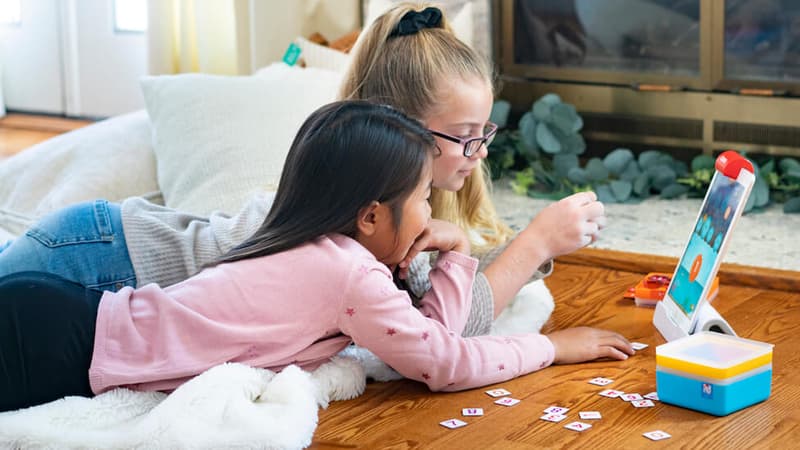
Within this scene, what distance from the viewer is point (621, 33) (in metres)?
3.37

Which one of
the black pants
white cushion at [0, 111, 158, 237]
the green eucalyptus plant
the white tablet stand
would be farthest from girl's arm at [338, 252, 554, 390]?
the green eucalyptus plant

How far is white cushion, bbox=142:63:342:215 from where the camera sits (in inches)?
92.1

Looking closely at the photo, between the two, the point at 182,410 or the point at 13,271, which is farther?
the point at 13,271

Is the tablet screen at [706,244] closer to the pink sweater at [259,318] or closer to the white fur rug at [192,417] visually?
the pink sweater at [259,318]

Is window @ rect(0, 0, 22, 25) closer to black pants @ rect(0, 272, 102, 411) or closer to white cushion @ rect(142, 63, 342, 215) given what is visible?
white cushion @ rect(142, 63, 342, 215)

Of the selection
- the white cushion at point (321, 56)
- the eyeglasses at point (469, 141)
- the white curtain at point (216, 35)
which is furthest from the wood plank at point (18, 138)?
the eyeglasses at point (469, 141)

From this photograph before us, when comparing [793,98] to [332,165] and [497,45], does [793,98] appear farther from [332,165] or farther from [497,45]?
[332,165]

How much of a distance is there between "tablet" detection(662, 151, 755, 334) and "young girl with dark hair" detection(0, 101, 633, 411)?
1.29 ft

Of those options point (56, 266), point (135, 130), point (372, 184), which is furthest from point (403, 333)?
point (135, 130)

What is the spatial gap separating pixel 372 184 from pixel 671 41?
199 cm

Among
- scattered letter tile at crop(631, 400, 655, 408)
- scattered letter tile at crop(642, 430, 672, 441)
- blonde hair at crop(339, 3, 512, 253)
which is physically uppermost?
blonde hair at crop(339, 3, 512, 253)

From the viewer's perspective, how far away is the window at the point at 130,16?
4426 mm

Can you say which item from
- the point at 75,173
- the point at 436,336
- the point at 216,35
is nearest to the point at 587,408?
the point at 436,336

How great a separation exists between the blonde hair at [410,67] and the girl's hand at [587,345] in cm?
34
